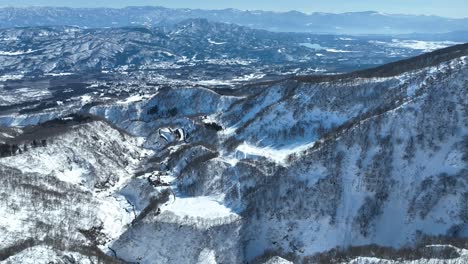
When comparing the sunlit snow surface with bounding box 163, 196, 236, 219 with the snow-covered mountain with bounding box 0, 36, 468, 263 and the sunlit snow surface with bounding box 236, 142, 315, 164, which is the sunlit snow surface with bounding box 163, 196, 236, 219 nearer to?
the snow-covered mountain with bounding box 0, 36, 468, 263

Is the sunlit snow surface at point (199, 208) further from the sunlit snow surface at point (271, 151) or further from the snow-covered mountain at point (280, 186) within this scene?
the sunlit snow surface at point (271, 151)

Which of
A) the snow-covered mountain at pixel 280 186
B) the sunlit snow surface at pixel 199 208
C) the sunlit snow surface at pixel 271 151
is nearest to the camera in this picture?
the snow-covered mountain at pixel 280 186

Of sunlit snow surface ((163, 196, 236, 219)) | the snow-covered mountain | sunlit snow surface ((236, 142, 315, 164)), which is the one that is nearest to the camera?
the snow-covered mountain

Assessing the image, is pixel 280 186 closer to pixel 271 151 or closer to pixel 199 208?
pixel 199 208

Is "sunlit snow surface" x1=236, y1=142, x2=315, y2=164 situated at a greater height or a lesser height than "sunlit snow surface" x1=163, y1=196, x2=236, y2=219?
greater

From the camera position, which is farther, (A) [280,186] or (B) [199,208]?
(A) [280,186]

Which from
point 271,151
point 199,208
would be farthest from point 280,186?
point 271,151

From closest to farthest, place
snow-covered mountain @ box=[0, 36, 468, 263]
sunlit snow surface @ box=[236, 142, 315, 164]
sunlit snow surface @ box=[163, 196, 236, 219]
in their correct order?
snow-covered mountain @ box=[0, 36, 468, 263]
sunlit snow surface @ box=[163, 196, 236, 219]
sunlit snow surface @ box=[236, 142, 315, 164]

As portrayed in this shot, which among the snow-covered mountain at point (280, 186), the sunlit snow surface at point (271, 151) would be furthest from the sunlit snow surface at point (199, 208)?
the sunlit snow surface at point (271, 151)

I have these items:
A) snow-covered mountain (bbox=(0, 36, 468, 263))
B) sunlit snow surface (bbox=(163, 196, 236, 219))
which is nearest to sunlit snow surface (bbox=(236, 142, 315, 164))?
snow-covered mountain (bbox=(0, 36, 468, 263))
